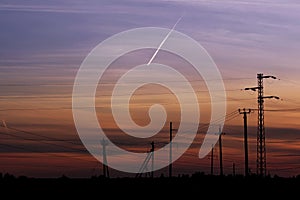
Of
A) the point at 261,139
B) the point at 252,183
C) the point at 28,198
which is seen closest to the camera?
the point at 28,198

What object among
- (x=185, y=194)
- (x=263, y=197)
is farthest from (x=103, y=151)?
(x=263, y=197)

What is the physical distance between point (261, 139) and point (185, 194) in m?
11.8

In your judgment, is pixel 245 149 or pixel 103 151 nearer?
pixel 245 149

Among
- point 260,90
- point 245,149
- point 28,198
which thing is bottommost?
point 28,198

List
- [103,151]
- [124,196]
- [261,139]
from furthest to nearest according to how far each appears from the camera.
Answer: [103,151] → [261,139] → [124,196]

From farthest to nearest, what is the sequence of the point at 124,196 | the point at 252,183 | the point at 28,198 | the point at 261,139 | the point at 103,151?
the point at 103,151, the point at 252,183, the point at 261,139, the point at 124,196, the point at 28,198

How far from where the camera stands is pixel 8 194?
6238 centimetres

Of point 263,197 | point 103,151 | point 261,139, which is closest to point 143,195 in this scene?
point 263,197

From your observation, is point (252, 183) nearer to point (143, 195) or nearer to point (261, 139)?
point (261, 139)

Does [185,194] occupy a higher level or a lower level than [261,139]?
lower

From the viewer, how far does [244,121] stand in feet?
267

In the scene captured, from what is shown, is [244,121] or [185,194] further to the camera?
[244,121]

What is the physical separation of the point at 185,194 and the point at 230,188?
32.8 ft

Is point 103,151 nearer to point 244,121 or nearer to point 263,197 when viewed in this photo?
point 244,121
